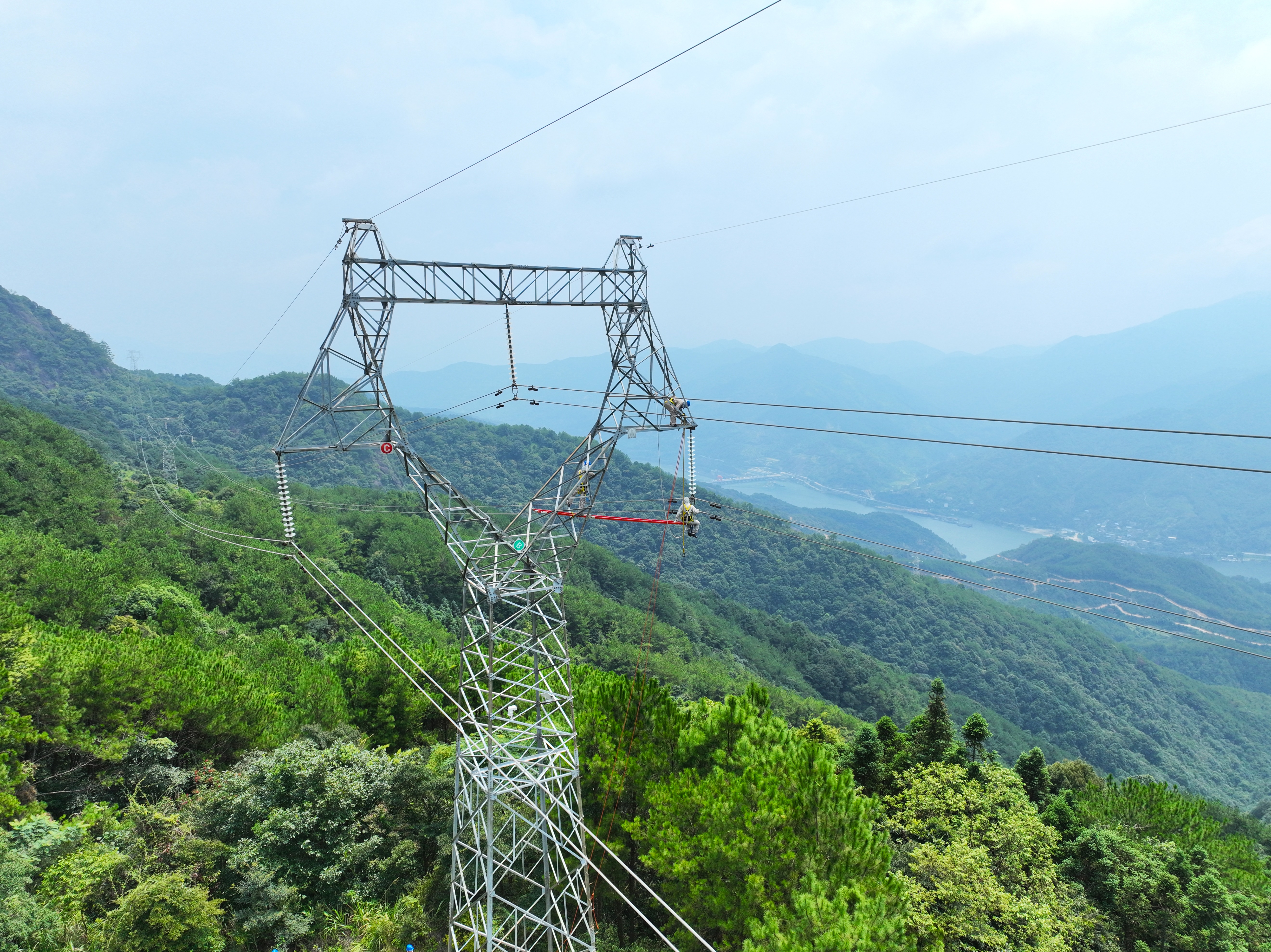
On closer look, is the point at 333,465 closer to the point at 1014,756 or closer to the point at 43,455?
the point at 43,455

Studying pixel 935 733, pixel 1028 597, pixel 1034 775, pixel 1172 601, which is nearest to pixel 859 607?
pixel 1034 775

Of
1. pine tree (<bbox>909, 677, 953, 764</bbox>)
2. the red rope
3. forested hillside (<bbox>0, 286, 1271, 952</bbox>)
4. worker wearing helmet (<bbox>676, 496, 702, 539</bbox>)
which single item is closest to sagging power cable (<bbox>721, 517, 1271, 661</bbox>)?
worker wearing helmet (<bbox>676, 496, 702, 539</bbox>)

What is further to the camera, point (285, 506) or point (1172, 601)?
point (1172, 601)

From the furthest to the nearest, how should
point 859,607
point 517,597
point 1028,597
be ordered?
point 859,607 → point 517,597 → point 1028,597

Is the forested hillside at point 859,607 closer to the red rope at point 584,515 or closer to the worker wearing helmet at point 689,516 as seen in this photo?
the worker wearing helmet at point 689,516

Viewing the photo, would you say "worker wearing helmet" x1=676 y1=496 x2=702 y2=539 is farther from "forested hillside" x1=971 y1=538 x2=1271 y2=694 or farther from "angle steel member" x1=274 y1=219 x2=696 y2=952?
"forested hillside" x1=971 y1=538 x2=1271 y2=694

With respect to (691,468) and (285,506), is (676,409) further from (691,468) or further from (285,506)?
(285,506)

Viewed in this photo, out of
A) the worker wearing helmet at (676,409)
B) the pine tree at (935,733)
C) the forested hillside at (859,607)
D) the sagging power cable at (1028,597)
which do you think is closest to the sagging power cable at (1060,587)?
the sagging power cable at (1028,597)
